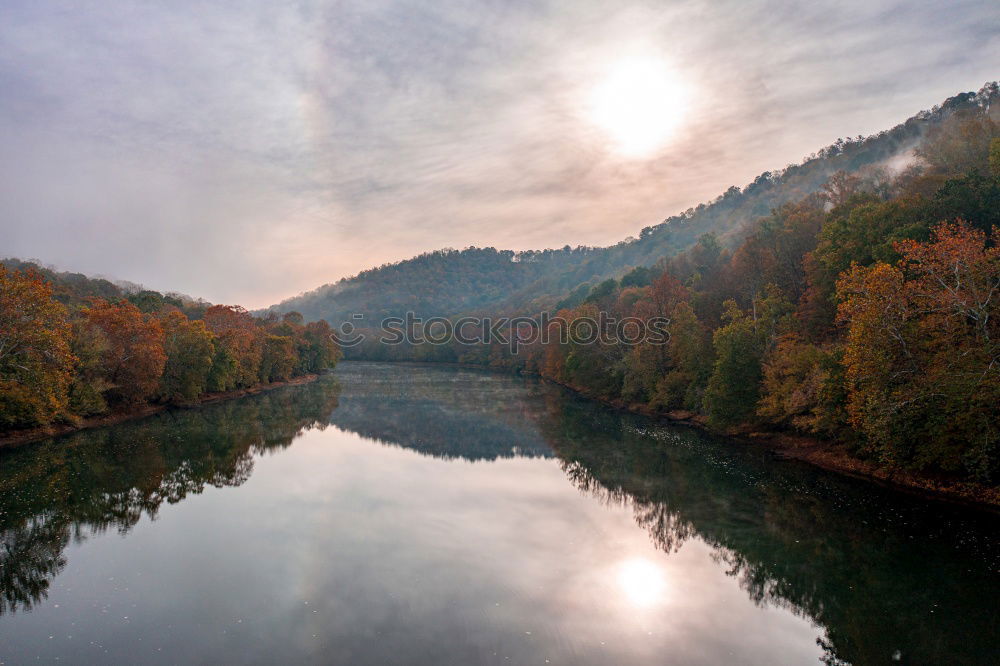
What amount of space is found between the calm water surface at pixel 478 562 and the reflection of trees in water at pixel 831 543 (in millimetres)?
121

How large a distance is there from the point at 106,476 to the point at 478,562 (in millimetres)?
26010

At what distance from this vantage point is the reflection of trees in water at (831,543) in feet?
54.9

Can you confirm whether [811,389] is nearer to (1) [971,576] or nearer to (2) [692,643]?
(1) [971,576]

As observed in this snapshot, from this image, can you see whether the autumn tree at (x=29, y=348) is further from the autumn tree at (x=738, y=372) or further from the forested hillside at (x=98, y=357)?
the autumn tree at (x=738, y=372)

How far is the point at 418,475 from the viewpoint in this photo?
38.2m

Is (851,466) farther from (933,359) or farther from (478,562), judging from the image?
(478,562)

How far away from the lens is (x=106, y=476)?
113 ft

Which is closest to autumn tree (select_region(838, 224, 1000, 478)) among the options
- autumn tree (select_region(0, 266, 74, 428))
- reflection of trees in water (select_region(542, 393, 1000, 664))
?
→ reflection of trees in water (select_region(542, 393, 1000, 664))

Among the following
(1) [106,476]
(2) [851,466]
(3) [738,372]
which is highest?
(3) [738,372]

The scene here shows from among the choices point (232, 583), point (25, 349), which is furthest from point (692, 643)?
point (25, 349)

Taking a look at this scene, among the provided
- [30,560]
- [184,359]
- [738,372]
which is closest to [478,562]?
[30,560]

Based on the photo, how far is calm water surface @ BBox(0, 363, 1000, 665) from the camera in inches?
616

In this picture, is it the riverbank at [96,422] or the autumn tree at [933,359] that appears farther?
the riverbank at [96,422]

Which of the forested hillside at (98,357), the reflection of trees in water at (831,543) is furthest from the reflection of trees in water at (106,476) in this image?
the reflection of trees in water at (831,543)
